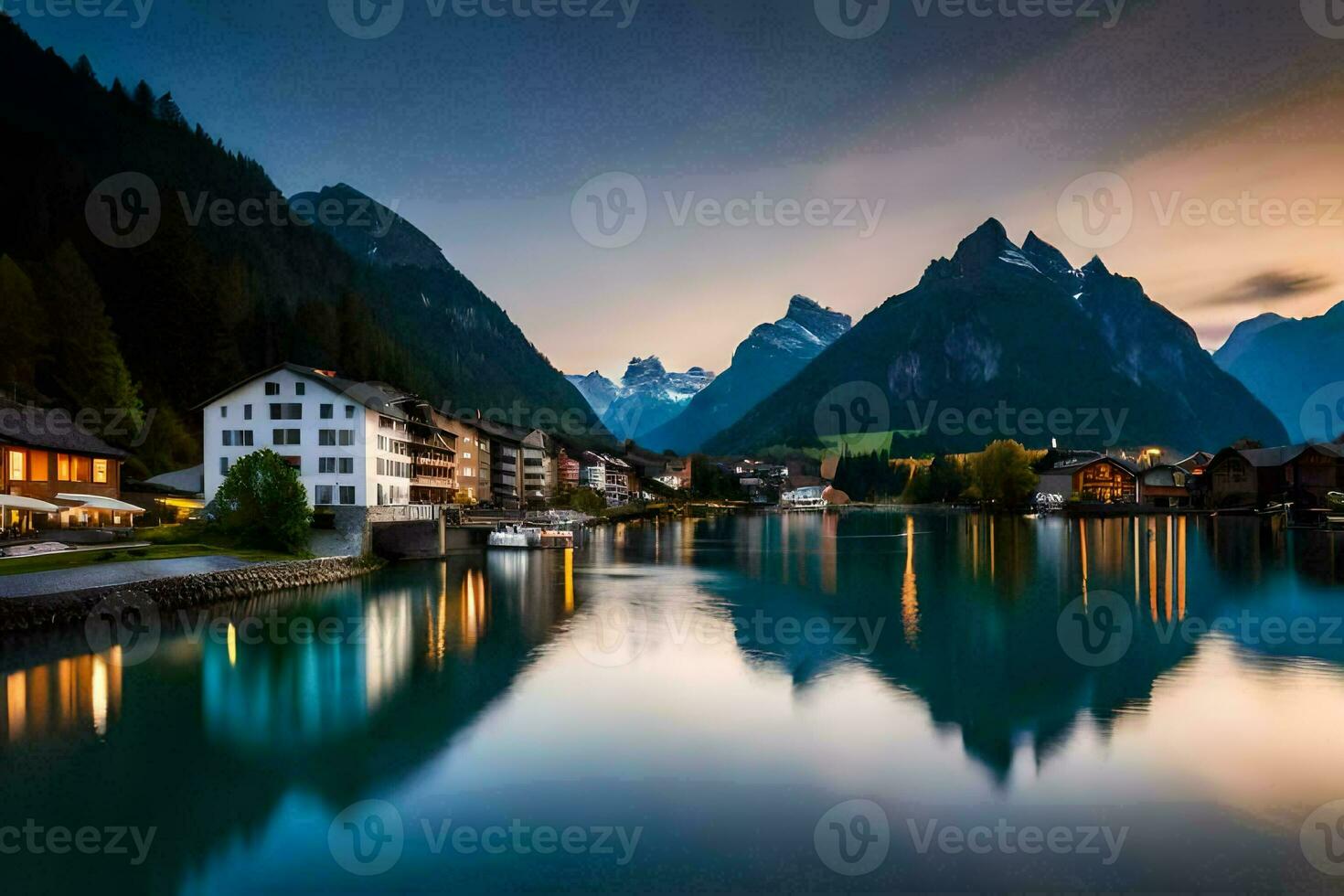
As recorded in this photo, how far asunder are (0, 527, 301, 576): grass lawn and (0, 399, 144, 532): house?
2.77m

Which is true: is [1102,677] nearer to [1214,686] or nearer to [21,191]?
[1214,686]

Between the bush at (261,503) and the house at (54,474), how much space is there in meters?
5.31

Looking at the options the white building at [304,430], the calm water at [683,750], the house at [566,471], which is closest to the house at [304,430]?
the white building at [304,430]

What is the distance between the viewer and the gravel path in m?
32.7

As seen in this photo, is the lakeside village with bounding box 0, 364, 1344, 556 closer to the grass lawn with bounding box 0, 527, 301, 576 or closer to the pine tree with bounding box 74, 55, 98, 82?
the grass lawn with bounding box 0, 527, 301, 576

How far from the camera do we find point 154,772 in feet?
62.1

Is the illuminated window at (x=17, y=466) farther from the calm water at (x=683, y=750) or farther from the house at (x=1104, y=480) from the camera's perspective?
the house at (x=1104, y=480)

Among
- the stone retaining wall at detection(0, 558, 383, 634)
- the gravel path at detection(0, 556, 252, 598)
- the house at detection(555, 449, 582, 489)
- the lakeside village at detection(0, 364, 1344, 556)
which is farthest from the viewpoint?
the house at detection(555, 449, 582, 489)

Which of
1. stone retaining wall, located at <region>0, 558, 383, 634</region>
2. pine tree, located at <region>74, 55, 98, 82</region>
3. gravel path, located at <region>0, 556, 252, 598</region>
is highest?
pine tree, located at <region>74, 55, 98, 82</region>

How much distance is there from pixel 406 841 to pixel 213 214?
157 m

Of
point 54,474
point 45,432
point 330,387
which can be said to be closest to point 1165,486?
point 330,387

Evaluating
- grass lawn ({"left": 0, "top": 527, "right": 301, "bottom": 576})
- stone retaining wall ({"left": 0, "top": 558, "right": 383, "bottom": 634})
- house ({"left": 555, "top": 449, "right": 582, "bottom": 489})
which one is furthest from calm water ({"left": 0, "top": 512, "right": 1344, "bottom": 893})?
house ({"left": 555, "top": 449, "right": 582, "bottom": 489})

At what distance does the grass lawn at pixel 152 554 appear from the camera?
36.0 metres

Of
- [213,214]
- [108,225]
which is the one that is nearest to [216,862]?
[108,225]
